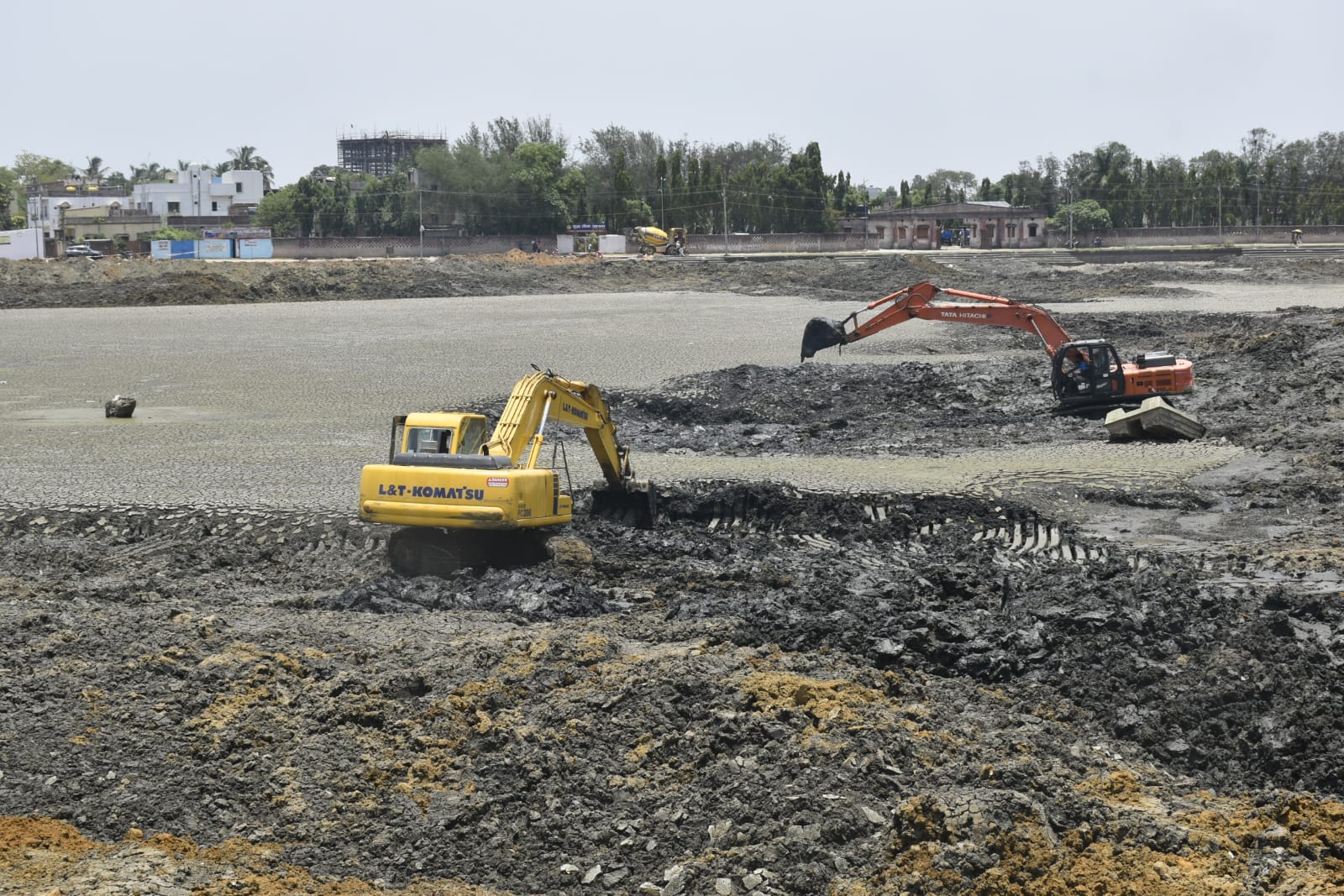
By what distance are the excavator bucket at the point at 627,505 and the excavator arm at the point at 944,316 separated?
327 inches

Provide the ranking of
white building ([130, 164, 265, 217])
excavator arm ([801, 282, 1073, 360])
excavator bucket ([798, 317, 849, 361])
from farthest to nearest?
white building ([130, 164, 265, 217]) < excavator bucket ([798, 317, 849, 361]) < excavator arm ([801, 282, 1073, 360])

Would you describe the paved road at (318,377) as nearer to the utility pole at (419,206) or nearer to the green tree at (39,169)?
the utility pole at (419,206)

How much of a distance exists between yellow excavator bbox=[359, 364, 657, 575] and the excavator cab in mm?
11055

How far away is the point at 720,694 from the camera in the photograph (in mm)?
9898

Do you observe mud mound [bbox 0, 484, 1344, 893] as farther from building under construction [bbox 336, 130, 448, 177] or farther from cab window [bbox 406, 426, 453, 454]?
building under construction [bbox 336, 130, 448, 177]

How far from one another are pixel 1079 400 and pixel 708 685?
15.7 meters

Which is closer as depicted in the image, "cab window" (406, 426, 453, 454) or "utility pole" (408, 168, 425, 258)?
"cab window" (406, 426, 453, 454)

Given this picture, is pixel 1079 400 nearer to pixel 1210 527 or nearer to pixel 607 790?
pixel 1210 527

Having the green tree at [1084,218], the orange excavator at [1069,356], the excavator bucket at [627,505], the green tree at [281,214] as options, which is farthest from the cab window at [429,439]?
the green tree at [1084,218]

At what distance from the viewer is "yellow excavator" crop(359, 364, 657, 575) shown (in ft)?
43.4

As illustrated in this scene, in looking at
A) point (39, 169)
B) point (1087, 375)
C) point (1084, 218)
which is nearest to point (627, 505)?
point (1087, 375)

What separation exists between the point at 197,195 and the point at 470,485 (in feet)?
395

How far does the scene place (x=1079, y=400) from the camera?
2402 centimetres

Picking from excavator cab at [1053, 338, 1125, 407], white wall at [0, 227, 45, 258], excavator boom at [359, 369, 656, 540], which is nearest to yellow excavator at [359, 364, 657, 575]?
excavator boom at [359, 369, 656, 540]
